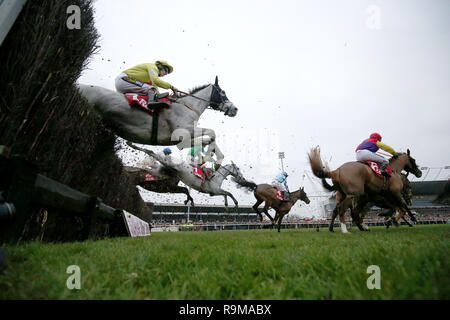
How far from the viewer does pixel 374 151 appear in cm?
716

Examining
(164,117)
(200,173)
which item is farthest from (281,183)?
(164,117)

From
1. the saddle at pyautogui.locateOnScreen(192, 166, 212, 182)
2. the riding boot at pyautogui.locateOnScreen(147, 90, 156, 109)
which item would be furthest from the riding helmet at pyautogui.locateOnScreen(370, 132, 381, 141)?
the riding boot at pyautogui.locateOnScreen(147, 90, 156, 109)

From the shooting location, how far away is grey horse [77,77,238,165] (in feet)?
14.6

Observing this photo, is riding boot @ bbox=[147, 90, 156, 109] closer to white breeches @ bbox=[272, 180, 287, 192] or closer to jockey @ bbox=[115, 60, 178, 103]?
jockey @ bbox=[115, 60, 178, 103]

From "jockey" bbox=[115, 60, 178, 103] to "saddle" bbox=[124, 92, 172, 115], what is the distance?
0.19m

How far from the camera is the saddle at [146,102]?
4.45 m

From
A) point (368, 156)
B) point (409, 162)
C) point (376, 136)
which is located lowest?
point (368, 156)

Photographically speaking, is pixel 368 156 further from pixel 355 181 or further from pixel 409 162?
pixel 409 162

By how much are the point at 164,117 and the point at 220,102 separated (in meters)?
2.12

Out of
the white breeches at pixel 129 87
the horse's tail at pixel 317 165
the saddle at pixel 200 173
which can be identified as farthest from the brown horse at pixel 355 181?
the saddle at pixel 200 173

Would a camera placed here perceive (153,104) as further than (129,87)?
No

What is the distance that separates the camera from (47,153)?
3.09 metres

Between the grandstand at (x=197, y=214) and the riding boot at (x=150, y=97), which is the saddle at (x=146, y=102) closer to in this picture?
the riding boot at (x=150, y=97)
